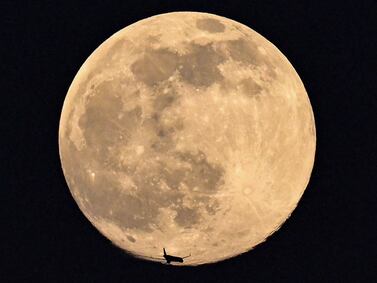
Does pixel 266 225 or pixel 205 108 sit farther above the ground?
pixel 205 108

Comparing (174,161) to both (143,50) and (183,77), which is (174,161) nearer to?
(183,77)

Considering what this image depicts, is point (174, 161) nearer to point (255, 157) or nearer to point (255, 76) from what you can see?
point (255, 157)

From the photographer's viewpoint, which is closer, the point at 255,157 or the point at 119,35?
the point at 255,157

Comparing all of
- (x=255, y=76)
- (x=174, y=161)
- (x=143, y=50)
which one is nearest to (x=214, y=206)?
(x=174, y=161)

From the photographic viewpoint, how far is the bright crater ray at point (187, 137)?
169 inches

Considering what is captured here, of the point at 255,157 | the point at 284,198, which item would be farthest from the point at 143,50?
the point at 284,198

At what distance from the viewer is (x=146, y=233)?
4.61m

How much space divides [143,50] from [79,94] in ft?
2.23

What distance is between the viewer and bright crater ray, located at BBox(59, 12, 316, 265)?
4.29 m

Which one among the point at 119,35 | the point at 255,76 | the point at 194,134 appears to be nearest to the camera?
the point at 194,134

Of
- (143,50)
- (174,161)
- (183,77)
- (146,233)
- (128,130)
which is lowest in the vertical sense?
(146,233)

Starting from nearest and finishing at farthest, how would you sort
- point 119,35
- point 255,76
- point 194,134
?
1. point 194,134
2. point 255,76
3. point 119,35

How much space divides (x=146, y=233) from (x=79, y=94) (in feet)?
4.16

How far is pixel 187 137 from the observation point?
168 inches
